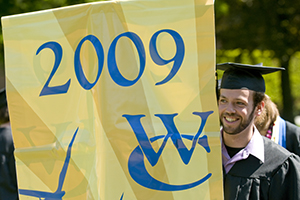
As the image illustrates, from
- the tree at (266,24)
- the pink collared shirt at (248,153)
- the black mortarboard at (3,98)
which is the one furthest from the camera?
the tree at (266,24)

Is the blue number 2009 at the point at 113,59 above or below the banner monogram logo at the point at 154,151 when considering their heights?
above

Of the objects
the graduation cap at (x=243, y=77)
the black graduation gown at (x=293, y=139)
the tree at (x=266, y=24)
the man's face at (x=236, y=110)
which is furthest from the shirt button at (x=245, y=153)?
the tree at (x=266, y=24)

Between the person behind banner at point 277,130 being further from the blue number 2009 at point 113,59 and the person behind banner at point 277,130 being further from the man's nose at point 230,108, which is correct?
the blue number 2009 at point 113,59

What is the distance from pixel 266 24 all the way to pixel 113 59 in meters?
6.90

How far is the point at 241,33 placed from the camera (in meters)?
8.14

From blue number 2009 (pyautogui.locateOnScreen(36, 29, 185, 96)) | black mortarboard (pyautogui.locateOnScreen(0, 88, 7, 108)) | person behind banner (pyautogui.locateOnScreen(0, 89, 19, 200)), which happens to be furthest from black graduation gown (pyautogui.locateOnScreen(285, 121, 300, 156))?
black mortarboard (pyautogui.locateOnScreen(0, 88, 7, 108))

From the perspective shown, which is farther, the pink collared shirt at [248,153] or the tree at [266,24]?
the tree at [266,24]

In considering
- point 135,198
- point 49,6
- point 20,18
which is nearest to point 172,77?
point 135,198

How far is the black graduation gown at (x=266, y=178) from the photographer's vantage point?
2.36 meters

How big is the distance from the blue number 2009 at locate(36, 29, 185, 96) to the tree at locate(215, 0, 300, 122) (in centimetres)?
640

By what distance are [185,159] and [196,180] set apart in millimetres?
125

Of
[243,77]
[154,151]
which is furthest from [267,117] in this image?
[154,151]

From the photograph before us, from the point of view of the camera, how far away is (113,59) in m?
1.95

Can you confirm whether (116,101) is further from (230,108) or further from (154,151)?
(230,108)
